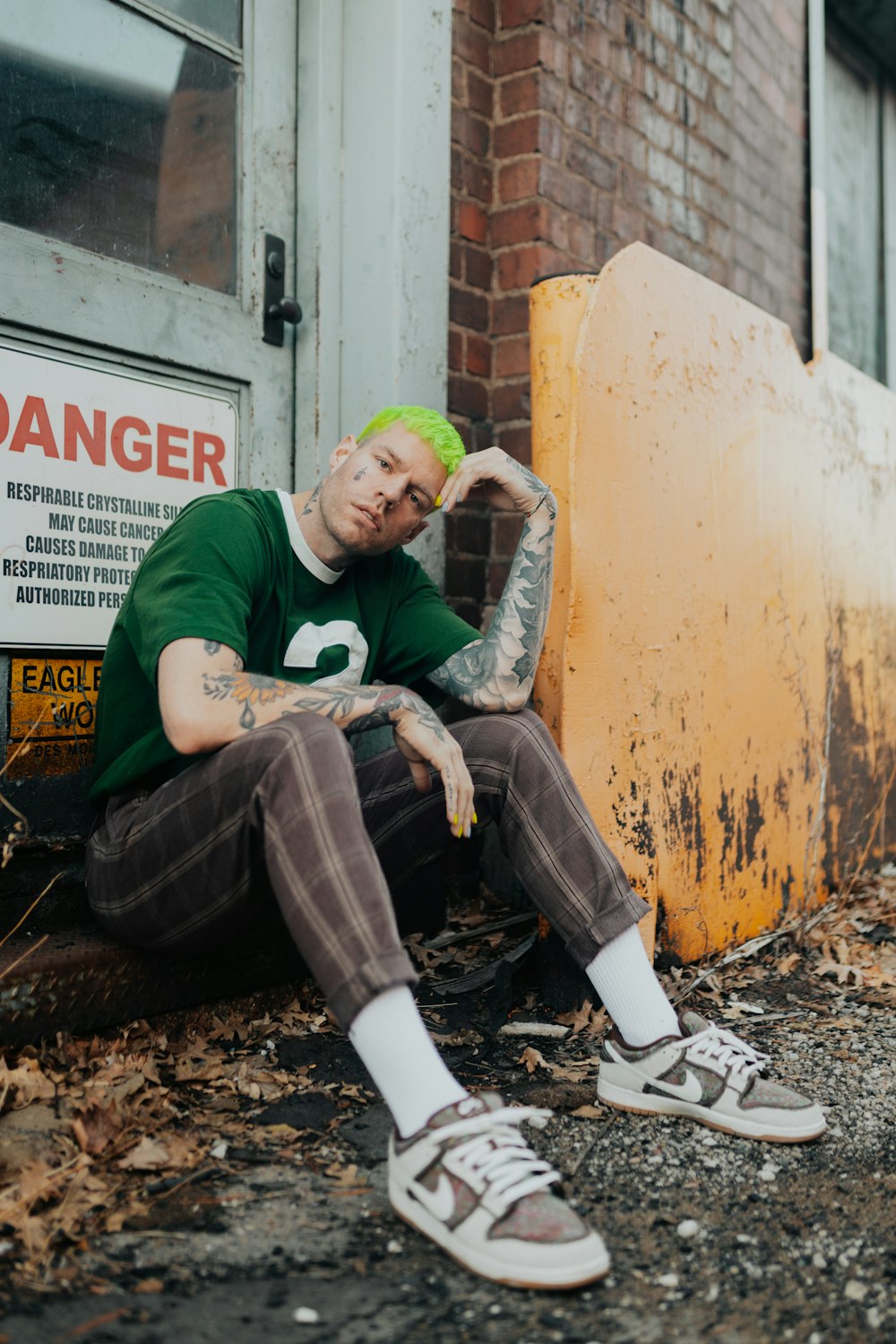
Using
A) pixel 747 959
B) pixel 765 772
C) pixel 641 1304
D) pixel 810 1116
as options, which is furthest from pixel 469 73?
pixel 641 1304

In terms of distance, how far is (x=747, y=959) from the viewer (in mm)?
3355

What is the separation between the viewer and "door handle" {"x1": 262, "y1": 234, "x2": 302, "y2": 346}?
10.6 feet

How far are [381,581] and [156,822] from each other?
0.88 metres

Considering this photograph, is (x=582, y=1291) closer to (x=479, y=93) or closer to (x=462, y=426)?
(x=462, y=426)

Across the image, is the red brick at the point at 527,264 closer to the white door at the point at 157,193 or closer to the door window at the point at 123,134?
the white door at the point at 157,193

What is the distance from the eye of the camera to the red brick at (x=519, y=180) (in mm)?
3600

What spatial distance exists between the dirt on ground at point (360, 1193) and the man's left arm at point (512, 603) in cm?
71

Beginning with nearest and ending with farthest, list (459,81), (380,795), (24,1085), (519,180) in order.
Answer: (24,1085)
(380,795)
(459,81)
(519,180)

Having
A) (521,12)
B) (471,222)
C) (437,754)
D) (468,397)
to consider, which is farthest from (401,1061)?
(521,12)

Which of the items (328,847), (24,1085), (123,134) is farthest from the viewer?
(123,134)

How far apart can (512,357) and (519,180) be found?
560 millimetres

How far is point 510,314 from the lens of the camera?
12.1 ft

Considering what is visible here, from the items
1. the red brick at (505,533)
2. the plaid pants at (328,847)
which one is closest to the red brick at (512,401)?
the red brick at (505,533)

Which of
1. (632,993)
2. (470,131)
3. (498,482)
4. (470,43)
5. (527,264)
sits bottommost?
(632,993)
